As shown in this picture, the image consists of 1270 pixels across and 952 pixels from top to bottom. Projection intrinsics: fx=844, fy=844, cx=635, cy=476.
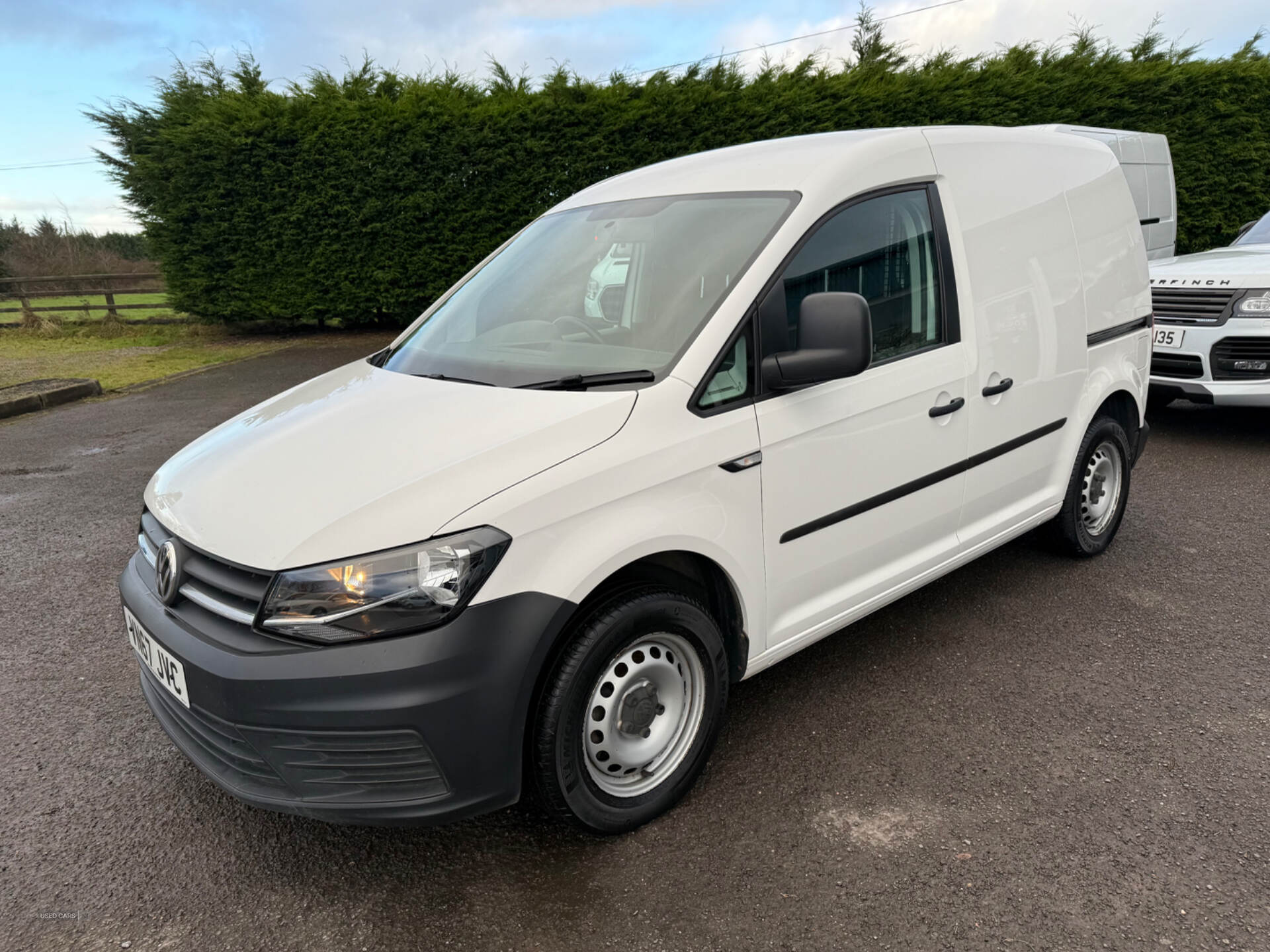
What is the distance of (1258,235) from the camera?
7.08m

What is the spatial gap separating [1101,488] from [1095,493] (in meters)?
0.05

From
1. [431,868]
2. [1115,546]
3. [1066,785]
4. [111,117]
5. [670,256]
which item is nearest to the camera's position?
[431,868]

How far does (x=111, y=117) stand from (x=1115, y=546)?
53.7ft

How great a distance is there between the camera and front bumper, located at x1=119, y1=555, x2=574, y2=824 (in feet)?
6.24

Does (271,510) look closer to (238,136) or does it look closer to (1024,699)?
(1024,699)

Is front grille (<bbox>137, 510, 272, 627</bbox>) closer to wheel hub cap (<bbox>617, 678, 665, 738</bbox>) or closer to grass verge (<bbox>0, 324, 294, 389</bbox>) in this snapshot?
wheel hub cap (<bbox>617, 678, 665, 738</bbox>)

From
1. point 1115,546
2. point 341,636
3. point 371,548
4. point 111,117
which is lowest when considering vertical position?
point 1115,546

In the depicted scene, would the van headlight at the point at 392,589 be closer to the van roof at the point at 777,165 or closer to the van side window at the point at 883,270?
the van side window at the point at 883,270

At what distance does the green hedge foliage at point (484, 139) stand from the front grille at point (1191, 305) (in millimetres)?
7737

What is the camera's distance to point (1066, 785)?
2.49m

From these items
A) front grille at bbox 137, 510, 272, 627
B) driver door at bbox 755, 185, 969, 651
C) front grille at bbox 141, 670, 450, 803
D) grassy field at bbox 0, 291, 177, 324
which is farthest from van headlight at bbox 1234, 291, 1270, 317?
grassy field at bbox 0, 291, 177, 324

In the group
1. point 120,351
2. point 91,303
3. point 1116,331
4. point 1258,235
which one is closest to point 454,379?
point 1116,331

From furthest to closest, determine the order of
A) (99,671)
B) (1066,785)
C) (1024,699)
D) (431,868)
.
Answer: (99,671) → (1024,699) → (1066,785) → (431,868)

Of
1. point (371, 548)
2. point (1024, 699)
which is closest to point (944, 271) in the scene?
point (1024, 699)
